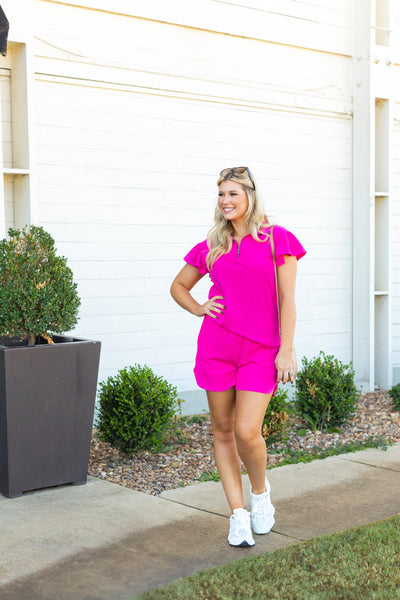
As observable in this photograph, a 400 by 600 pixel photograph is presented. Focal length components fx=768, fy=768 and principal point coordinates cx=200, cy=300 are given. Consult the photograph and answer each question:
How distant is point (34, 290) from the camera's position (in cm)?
471

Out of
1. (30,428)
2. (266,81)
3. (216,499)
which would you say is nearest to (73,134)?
(266,81)

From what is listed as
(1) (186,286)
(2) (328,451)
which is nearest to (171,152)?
(2) (328,451)

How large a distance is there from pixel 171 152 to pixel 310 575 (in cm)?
459

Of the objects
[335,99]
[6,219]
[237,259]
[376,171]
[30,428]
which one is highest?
[335,99]

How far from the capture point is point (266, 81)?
7809 millimetres

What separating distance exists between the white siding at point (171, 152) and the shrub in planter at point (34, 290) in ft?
5.16

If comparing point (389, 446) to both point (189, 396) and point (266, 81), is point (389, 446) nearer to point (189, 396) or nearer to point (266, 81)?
point (189, 396)

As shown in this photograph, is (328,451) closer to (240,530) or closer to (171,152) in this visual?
(240,530)

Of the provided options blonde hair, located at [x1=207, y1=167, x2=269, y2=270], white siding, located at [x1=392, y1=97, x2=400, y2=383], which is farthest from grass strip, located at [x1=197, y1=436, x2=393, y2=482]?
white siding, located at [x1=392, y1=97, x2=400, y2=383]

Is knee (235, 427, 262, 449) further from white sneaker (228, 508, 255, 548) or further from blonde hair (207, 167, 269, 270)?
blonde hair (207, 167, 269, 270)

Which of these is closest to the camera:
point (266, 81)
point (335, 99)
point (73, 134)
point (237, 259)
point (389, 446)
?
point (237, 259)

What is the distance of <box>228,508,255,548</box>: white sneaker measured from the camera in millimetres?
3842

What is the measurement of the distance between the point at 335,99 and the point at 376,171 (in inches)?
36.1

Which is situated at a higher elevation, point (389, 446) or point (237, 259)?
point (237, 259)
